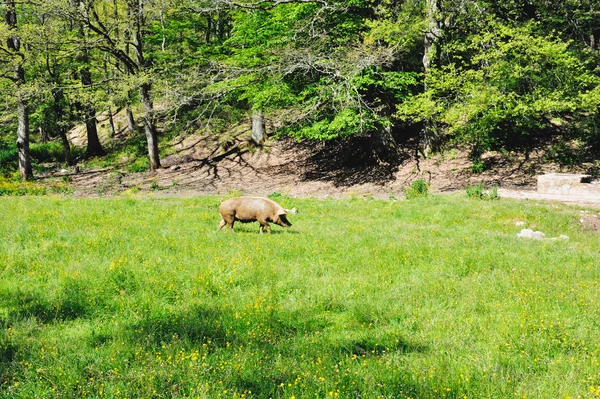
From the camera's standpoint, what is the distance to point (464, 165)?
23609 millimetres

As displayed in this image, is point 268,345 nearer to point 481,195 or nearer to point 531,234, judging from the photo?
point 531,234

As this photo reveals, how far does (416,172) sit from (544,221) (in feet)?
35.1

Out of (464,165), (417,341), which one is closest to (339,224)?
(417,341)

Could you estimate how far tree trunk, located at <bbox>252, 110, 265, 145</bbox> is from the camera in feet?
105

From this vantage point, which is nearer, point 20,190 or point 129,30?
point 20,190

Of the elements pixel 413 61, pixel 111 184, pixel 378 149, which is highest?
pixel 413 61

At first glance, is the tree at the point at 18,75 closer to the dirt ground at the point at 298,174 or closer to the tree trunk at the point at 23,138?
the tree trunk at the point at 23,138

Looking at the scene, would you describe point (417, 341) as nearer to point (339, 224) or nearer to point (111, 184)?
point (339, 224)

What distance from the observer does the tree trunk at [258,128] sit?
32.0 metres

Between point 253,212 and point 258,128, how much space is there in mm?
21701

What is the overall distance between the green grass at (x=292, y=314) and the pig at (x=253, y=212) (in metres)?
0.47

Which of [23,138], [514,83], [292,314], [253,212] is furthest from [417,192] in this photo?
[23,138]

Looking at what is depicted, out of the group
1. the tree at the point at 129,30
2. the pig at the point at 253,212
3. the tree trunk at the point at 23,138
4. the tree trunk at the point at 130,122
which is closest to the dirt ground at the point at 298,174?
the tree trunk at the point at 23,138

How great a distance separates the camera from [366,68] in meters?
22.4
